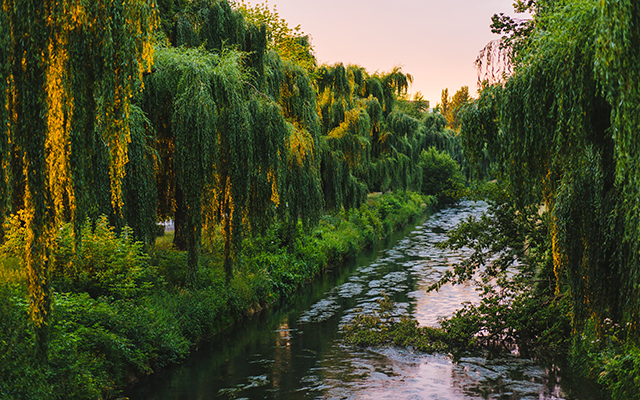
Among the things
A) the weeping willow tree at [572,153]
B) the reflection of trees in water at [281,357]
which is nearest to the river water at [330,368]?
the reflection of trees in water at [281,357]

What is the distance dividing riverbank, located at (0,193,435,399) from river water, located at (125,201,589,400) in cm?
52

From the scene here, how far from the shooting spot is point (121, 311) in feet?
33.8

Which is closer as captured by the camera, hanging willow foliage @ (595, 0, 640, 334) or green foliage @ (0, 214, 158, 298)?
hanging willow foliage @ (595, 0, 640, 334)

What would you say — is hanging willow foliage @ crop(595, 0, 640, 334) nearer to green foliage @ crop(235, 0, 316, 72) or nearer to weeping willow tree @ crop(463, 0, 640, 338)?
weeping willow tree @ crop(463, 0, 640, 338)

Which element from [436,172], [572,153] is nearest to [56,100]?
[572,153]

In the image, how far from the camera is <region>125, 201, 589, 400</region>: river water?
32.2 feet

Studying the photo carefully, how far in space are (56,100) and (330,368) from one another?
785 centimetres

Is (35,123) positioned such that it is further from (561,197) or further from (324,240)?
(324,240)

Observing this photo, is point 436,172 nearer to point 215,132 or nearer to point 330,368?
point 215,132

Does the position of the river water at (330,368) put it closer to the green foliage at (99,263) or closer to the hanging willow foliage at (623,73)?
the green foliage at (99,263)

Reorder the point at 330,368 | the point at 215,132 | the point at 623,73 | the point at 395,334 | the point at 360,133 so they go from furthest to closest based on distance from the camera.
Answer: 1. the point at 360,133
2. the point at 395,334
3. the point at 215,132
4. the point at 330,368
5. the point at 623,73

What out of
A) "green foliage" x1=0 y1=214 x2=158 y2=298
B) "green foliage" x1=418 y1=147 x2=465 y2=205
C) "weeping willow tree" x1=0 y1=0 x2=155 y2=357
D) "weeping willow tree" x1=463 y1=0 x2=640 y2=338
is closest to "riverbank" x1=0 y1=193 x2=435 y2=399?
"green foliage" x1=0 y1=214 x2=158 y2=298

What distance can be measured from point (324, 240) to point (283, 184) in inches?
350

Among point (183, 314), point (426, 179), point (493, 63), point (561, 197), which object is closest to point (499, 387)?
point (561, 197)
